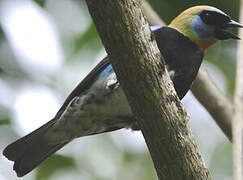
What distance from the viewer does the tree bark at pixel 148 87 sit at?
246cm

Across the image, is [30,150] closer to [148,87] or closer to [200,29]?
[200,29]

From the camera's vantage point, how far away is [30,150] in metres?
3.90

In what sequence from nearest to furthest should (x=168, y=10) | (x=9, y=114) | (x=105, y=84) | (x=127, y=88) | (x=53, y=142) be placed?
1. (x=127, y=88)
2. (x=105, y=84)
3. (x=53, y=142)
4. (x=168, y=10)
5. (x=9, y=114)

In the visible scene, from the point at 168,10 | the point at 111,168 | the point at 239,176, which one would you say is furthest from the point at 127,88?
the point at 111,168

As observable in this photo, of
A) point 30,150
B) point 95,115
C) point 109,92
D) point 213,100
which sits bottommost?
point 213,100

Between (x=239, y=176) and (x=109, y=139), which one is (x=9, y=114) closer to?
(x=109, y=139)

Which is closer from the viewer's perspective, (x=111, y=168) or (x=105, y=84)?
(x=105, y=84)

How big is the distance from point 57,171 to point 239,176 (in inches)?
105

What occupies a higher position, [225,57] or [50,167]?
[225,57]

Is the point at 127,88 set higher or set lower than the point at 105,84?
higher

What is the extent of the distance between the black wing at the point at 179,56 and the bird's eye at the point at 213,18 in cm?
33

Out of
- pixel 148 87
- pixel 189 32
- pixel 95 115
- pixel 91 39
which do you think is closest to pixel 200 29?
pixel 189 32

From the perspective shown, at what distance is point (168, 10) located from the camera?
4734mm

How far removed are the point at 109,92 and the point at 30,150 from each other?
2.32 feet
